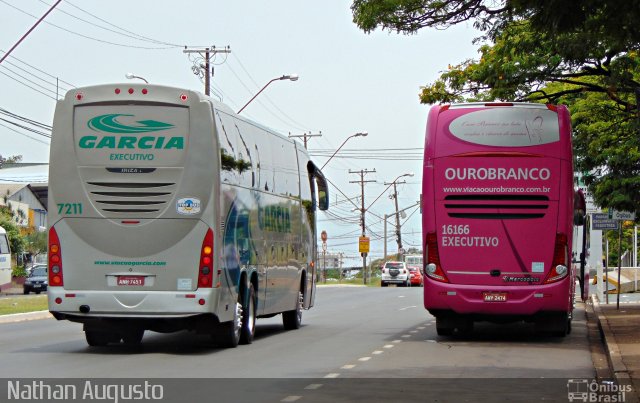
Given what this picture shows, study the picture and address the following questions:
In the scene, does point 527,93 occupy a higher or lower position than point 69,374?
higher

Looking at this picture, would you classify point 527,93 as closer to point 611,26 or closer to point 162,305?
point 162,305

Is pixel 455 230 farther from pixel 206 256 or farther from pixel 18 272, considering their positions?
pixel 18 272

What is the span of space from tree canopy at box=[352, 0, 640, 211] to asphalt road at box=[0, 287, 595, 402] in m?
3.94

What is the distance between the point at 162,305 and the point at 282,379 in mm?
3573

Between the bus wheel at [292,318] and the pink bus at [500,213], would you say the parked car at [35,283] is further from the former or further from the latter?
the pink bus at [500,213]

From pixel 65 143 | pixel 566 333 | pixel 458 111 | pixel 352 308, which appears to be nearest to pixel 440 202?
pixel 458 111

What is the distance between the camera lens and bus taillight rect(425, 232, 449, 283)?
64.0 feet

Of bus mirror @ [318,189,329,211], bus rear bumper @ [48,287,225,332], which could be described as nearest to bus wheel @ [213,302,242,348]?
bus rear bumper @ [48,287,225,332]

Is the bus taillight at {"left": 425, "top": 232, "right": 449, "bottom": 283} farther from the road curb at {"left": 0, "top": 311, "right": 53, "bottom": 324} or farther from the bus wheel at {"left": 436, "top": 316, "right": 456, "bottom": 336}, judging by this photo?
the road curb at {"left": 0, "top": 311, "right": 53, "bottom": 324}

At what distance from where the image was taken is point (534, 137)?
19.4m

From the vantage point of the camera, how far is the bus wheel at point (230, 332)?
17.8 meters

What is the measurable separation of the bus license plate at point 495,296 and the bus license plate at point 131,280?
5.93 meters

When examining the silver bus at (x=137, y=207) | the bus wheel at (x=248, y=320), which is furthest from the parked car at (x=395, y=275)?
the silver bus at (x=137, y=207)

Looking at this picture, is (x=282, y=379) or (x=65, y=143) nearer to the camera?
(x=282, y=379)
